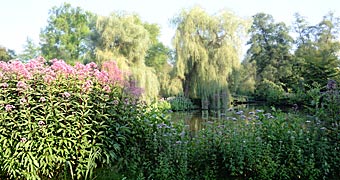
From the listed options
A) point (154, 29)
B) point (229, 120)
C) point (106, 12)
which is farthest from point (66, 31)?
point (229, 120)

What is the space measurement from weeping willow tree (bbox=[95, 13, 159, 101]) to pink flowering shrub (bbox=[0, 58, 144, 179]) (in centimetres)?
1212

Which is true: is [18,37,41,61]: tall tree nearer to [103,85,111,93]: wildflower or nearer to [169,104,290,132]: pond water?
[169,104,290,132]: pond water

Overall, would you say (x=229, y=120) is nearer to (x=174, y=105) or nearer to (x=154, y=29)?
(x=174, y=105)

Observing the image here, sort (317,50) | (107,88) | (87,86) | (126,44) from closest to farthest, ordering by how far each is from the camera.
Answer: (87,86) < (107,88) < (126,44) < (317,50)

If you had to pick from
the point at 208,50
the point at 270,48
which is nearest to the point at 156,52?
the point at 208,50

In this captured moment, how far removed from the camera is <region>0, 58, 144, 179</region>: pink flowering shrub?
312 cm

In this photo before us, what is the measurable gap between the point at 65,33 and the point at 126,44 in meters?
13.7

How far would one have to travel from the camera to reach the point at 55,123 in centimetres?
314

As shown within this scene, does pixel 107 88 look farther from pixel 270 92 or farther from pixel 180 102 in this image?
pixel 270 92

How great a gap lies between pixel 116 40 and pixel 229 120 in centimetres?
1278

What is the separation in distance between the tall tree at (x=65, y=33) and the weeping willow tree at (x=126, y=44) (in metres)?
11.4

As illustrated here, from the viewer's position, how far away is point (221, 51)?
17.1 meters

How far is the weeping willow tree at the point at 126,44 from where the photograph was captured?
15.8m

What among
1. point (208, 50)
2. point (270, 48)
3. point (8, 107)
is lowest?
point (8, 107)
